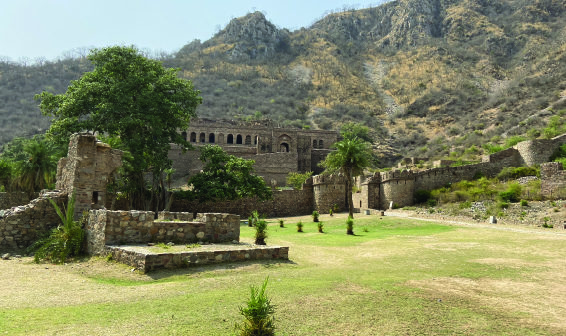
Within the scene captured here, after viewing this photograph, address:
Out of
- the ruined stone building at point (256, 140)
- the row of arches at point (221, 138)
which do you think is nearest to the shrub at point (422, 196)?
the ruined stone building at point (256, 140)

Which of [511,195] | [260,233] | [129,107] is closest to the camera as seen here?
[260,233]

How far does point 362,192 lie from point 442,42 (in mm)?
103613

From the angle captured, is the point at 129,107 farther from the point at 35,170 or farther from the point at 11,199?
the point at 11,199

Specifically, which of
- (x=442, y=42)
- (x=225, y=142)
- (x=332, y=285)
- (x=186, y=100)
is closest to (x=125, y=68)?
(x=186, y=100)

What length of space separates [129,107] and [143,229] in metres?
15.0

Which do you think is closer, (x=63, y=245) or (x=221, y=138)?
(x=63, y=245)

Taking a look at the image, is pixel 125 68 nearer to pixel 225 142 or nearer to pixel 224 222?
pixel 224 222

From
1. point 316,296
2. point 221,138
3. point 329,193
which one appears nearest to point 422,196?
point 329,193

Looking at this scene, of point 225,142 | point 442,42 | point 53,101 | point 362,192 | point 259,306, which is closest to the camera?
point 259,306

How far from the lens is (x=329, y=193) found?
102 ft

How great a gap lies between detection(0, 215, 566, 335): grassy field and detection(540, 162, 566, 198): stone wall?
47.9 feet

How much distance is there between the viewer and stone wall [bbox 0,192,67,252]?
37.4 ft

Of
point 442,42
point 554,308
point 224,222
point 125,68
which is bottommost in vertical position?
point 554,308

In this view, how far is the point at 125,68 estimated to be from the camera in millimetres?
24266
